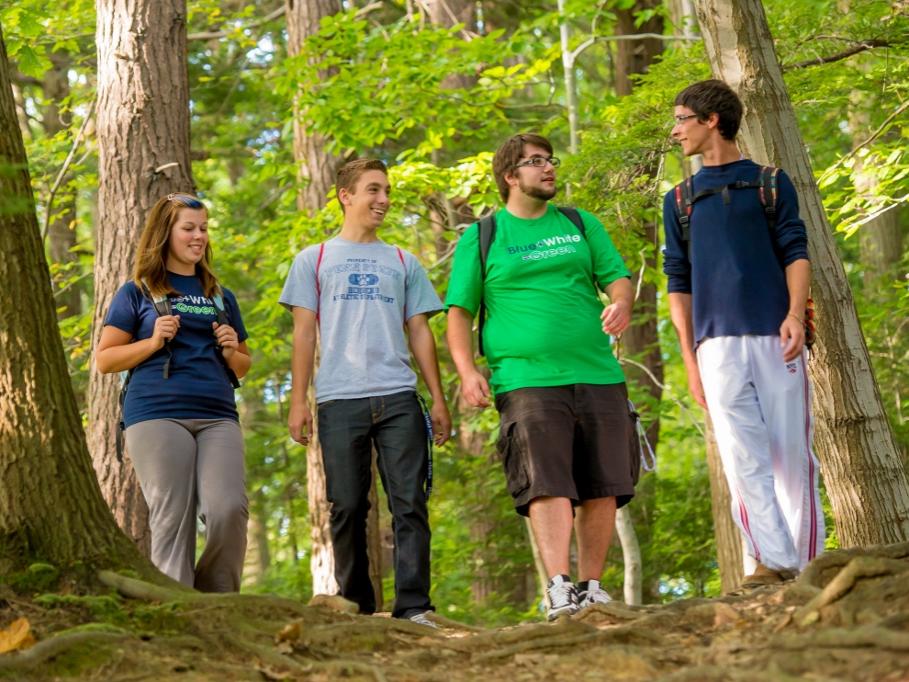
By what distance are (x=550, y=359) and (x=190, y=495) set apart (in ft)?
5.68

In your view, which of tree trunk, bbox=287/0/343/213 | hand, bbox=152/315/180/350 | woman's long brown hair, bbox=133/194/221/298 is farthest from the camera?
tree trunk, bbox=287/0/343/213

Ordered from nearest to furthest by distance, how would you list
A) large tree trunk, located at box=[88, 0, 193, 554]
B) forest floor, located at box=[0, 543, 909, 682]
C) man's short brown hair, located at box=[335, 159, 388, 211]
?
forest floor, located at box=[0, 543, 909, 682] < man's short brown hair, located at box=[335, 159, 388, 211] < large tree trunk, located at box=[88, 0, 193, 554]

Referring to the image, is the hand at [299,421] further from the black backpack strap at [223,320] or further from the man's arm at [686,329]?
the man's arm at [686,329]

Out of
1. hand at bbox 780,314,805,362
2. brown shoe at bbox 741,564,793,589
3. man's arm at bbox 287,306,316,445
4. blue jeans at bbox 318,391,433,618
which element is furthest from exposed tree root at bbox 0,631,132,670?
hand at bbox 780,314,805,362

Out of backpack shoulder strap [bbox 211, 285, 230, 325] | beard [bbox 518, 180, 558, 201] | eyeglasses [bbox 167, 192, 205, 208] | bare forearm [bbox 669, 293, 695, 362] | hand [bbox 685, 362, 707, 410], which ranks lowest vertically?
hand [bbox 685, 362, 707, 410]

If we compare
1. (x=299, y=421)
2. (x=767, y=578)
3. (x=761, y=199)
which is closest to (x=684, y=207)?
(x=761, y=199)

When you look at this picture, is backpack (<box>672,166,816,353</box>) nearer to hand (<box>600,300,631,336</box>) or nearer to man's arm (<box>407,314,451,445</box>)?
hand (<box>600,300,631,336</box>)

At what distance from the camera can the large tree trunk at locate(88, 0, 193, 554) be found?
7.59 m

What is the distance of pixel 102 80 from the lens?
805 centimetres

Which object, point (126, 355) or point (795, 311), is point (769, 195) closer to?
point (795, 311)

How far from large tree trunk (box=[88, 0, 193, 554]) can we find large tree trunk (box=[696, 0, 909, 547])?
3.61 m

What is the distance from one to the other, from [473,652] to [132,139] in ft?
15.9

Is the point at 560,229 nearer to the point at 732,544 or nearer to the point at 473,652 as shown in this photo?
the point at 473,652

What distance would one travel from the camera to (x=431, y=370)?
5797 mm
